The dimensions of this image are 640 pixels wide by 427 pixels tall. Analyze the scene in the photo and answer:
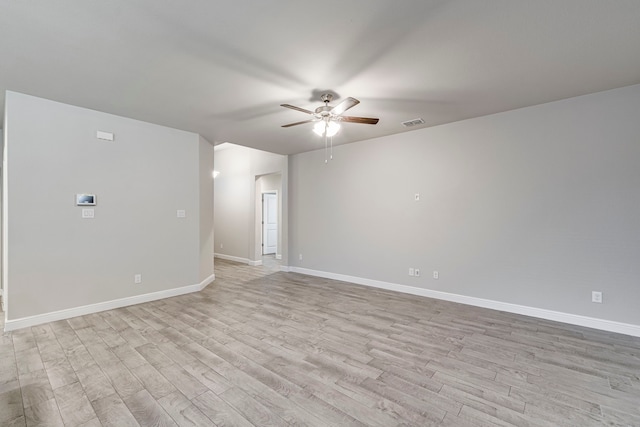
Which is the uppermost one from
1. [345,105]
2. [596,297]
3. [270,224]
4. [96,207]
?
[345,105]

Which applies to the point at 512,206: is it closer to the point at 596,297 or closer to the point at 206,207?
the point at 596,297

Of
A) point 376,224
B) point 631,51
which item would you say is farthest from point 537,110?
point 376,224

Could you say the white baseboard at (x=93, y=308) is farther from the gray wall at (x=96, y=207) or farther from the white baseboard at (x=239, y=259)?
the white baseboard at (x=239, y=259)

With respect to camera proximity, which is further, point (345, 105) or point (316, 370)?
point (345, 105)

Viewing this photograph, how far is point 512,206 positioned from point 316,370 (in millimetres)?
3347

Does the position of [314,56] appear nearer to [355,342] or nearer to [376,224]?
[355,342]

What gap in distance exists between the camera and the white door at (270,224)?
8.86m

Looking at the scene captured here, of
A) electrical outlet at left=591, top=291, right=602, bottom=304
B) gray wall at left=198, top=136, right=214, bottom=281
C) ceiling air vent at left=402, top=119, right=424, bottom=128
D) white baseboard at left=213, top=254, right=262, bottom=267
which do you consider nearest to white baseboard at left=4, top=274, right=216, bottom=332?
gray wall at left=198, top=136, right=214, bottom=281

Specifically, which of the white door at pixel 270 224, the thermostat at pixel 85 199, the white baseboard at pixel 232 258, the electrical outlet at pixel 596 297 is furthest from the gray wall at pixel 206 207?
the electrical outlet at pixel 596 297

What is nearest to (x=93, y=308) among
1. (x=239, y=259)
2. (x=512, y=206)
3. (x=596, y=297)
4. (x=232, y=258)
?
(x=239, y=259)

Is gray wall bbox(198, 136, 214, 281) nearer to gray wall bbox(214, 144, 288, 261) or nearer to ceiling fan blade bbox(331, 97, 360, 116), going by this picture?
gray wall bbox(214, 144, 288, 261)

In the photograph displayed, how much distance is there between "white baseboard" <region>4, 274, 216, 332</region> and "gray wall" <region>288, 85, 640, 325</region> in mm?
3038

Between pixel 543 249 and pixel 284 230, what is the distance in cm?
482

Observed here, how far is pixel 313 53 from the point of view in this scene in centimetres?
244
